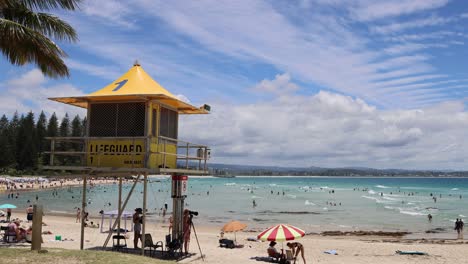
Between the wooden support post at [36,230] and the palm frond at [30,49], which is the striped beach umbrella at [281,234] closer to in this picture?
the wooden support post at [36,230]

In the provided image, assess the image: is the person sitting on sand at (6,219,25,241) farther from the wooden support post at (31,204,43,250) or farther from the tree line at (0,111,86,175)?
the tree line at (0,111,86,175)

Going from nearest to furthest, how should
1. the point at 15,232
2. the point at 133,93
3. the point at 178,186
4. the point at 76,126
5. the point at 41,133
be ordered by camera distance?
the point at 133,93, the point at 178,186, the point at 15,232, the point at 41,133, the point at 76,126

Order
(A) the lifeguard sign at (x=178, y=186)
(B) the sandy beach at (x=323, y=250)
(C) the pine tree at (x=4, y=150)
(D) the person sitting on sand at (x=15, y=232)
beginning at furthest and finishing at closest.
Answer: (C) the pine tree at (x=4, y=150) < (D) the person sitting on sand at (x=15, y=232) < (B) the sandy beach at (x=323, y=250) < (A) the lifeguard sign at (x=178, y=186)

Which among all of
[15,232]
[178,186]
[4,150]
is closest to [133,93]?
[178,186]

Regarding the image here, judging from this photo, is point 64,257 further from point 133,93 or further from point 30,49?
point 30,49

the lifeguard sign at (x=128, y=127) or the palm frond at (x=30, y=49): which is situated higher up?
the palm frond at (x=30, y=49)

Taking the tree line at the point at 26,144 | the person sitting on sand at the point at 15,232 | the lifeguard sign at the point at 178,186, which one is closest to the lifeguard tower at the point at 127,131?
the lifeguard sign at the point at 178,186

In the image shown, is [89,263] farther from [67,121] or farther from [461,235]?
[67,121]

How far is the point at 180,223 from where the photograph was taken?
17281mm

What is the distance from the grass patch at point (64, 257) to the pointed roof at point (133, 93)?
4.92m

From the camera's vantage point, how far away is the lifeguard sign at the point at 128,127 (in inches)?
584

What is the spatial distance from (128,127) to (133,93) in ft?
3.65

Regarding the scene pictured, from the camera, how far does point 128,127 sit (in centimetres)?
1521

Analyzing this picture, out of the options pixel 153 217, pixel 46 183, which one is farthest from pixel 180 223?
→ pixel 46 183
